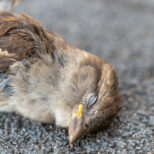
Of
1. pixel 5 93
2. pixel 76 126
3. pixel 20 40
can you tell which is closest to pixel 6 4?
pixel 20 40

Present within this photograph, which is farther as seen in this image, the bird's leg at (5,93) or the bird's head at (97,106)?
the bird's leg at (5,93)

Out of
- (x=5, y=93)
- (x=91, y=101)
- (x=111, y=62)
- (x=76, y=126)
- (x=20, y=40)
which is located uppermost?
(x=20, y=40)

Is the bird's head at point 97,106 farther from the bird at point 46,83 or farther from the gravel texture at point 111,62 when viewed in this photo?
the gravel texture at point 111,62

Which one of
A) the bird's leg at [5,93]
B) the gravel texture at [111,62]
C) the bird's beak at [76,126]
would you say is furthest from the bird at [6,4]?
the bird's beak at [76,126]

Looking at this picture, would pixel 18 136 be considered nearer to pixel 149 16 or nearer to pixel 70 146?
pixel 70 146

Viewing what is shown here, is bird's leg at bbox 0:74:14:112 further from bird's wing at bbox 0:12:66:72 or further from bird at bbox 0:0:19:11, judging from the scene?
bird at bbox 0:0:19:11

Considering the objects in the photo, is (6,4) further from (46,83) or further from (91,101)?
(91,101)
